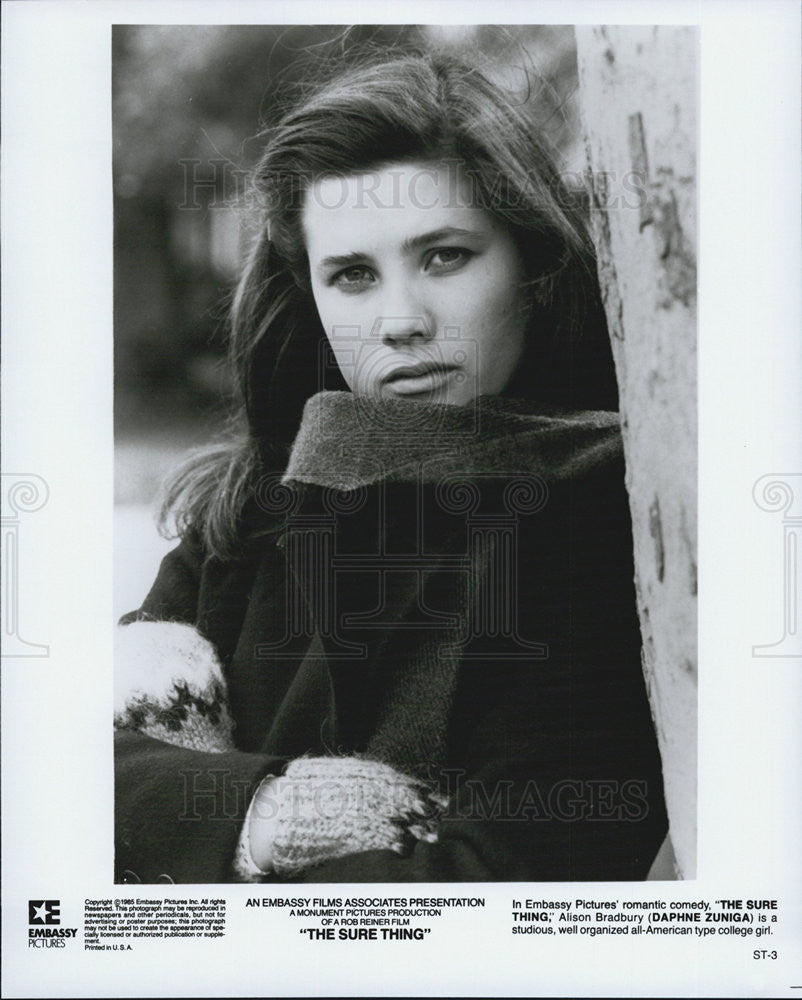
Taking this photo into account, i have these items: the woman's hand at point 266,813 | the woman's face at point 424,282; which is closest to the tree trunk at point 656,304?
the woman's face at point 424,282

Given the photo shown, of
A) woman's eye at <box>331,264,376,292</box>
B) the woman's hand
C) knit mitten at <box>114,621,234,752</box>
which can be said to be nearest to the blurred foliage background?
knit mitten at <box>114,621,234,752</box>

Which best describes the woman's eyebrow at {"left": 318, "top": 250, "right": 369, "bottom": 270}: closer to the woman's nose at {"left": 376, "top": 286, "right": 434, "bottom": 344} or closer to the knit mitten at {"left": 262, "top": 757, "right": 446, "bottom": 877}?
the woman's nose at {"left": 376, "top": 286, "right": 434, "bottom": 344}

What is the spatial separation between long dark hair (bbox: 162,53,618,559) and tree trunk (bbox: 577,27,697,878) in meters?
0.08

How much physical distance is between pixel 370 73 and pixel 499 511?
1.07m

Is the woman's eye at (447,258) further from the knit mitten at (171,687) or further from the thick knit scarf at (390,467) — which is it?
the knit mitten at (171,687)

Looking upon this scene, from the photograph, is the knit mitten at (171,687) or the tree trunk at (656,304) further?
the knit mitten at (171,687)

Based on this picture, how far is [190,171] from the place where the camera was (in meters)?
2.76

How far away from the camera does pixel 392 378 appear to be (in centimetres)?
272

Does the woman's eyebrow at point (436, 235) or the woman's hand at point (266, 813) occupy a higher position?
the woman's eyebrow at point (436, 235)

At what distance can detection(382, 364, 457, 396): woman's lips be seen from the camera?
107 inches

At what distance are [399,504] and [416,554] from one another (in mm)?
125

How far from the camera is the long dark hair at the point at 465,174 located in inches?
106

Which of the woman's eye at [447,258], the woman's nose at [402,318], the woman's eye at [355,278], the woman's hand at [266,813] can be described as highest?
the woman's eye at [447,258]

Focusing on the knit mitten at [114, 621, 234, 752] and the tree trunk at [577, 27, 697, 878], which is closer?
the tree trunk at [577, 27, 697, 878]
